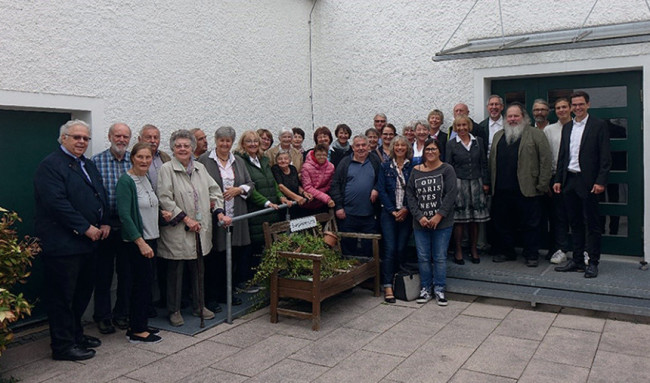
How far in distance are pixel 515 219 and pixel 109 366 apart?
4.76 m

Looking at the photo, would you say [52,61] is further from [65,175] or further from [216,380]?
[216,380]

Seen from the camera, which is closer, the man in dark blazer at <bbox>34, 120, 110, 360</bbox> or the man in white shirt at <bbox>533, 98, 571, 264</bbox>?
the man in dark blazer at <bbox>34, 120, 110, 360</bbox>

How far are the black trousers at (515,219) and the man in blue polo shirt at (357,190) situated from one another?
155cm

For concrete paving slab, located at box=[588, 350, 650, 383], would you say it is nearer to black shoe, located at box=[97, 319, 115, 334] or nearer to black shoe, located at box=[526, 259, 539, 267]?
black shoe, located at box=[526, 259, 539, 267]

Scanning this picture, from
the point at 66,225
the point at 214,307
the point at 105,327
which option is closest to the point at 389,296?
the point at 214,307

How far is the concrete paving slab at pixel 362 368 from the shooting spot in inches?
153

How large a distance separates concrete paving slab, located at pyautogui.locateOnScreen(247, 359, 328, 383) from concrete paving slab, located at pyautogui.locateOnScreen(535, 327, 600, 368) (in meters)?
1.76

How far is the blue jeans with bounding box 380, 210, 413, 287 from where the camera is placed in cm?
596

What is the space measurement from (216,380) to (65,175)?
1976 mm

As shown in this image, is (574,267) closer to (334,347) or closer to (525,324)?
(525,324)

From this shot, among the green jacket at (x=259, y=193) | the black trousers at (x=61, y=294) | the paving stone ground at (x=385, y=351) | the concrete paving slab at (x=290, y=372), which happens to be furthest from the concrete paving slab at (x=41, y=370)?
the green jacket at (x=259, y=193)

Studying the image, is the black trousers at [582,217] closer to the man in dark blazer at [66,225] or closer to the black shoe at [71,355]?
the man in dark blazer at [66,225]

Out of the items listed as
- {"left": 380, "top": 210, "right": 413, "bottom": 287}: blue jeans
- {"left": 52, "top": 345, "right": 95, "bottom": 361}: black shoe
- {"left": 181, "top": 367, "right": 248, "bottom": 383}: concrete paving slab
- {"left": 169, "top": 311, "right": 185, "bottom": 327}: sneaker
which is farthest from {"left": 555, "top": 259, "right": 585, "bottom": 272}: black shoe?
{"left": 52, "top": 345, "right": 95, "bottom": 361}: black shoe

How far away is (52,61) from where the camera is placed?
195 inches
